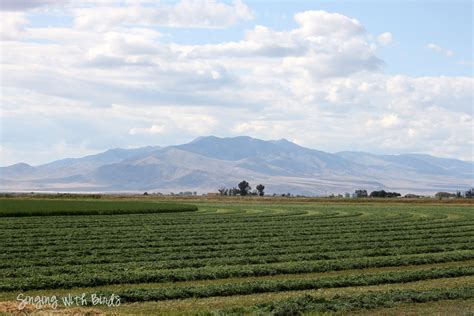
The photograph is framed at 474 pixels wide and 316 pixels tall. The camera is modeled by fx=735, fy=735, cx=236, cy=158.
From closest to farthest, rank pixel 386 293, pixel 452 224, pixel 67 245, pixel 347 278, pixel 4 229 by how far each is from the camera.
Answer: pixel 386 293 < pixel 347 278 < pixel 67 245 < pixel 4 229 < pixel 452 224

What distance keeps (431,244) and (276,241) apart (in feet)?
28.1

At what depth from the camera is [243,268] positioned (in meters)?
29.5

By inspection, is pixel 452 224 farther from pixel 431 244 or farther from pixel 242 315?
pixel 242 315

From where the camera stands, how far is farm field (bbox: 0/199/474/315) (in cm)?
2216

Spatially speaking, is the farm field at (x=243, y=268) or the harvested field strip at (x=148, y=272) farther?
the harvested field strip at (x=148, y=272)

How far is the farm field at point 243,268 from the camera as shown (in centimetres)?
2216

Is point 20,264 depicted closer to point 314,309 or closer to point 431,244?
point 314,309

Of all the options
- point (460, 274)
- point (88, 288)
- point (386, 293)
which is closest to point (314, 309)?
point (386, 293)

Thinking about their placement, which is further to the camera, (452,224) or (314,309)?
(452,224)

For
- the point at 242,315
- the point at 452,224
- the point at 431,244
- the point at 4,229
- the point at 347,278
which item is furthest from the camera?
the point at 452,224

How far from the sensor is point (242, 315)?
1952 cm

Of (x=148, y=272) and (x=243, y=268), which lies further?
(x=243, y=268)

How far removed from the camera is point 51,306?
20.7 m

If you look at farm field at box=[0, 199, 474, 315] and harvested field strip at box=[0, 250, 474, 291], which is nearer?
farm field at box=[0, 199, 474, 315]
